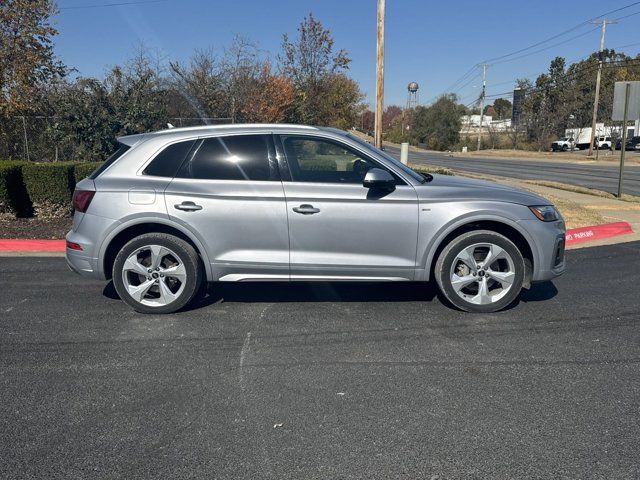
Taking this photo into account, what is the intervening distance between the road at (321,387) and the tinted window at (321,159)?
129cm

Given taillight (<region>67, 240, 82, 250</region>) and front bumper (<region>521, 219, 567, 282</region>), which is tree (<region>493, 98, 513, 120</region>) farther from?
taillight (<region>67, 240, 82, 250</region>)

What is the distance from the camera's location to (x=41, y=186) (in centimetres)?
980

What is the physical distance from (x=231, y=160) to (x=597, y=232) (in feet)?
23.0

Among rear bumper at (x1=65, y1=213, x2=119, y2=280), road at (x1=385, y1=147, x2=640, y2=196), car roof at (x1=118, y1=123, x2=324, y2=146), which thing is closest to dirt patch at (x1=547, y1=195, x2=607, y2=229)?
car roof at (x1=118, y1=123, x2=324, y2=146)

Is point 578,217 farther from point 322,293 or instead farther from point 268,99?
point 268,99

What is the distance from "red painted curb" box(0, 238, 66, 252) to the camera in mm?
8367

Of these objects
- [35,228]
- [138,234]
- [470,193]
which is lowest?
[35,228]

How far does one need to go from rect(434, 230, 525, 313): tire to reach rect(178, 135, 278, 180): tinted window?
1.82 m

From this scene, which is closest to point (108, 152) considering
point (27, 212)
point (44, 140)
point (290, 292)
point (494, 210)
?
point (44, 140)

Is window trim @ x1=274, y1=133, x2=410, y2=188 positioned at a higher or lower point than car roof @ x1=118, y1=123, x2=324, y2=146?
lower

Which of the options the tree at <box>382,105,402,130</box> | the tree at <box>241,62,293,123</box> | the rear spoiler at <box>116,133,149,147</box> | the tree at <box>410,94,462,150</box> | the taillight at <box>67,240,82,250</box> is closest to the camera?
the taillight at <box>67,240,82,250</box>

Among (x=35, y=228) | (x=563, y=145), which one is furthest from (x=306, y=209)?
(x=563, y=145)

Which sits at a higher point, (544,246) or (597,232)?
(544,246)

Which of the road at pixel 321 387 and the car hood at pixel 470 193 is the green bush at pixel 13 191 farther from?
the car hood at pixel 470 193
